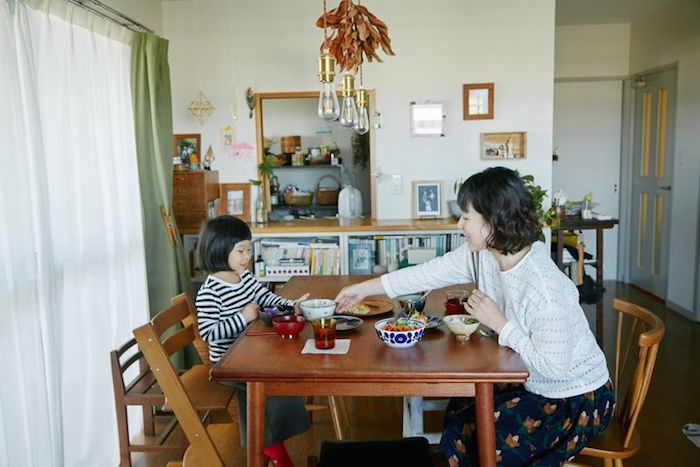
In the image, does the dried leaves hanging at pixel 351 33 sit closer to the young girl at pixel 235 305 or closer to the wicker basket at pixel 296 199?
the young girl at pixel 235 305

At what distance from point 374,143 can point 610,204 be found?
124 inches

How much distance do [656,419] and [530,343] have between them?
5.81ft

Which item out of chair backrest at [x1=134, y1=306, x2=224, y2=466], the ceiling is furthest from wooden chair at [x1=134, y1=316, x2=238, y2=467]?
the ceiling

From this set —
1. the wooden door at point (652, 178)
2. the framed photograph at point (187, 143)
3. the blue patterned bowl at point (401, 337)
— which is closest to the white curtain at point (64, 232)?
the framed photograph at point (187, 143)

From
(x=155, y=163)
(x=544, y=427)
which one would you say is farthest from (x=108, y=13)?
(x=544, y=427)

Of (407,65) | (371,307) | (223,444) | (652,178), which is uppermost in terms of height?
(407,65)

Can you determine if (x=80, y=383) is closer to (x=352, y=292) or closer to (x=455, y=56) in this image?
(x=352, y=292)

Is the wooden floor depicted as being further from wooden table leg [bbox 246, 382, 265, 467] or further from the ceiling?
the ceiling

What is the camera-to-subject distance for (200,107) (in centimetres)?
407

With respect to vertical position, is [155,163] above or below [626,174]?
above

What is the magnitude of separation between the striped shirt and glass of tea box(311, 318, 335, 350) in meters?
0.50

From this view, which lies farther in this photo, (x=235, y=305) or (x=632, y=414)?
(x=235, y=305)

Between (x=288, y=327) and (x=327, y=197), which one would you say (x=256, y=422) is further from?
(x=327, y=197)

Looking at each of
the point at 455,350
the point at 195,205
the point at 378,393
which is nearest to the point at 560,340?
the point at 455,350
